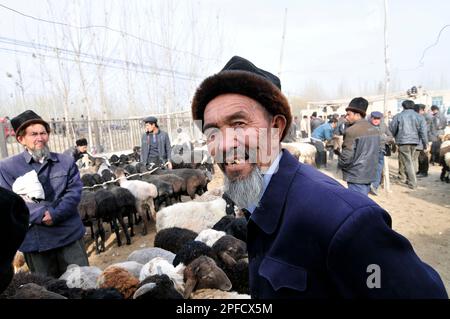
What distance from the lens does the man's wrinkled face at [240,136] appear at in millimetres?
1289

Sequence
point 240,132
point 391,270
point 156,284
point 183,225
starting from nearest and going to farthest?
1. point 391,270
2. point 240,132
3. point 156,284
4. point 183,225

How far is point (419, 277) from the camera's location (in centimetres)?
89

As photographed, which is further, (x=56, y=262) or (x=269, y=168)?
(x=56, y=262)

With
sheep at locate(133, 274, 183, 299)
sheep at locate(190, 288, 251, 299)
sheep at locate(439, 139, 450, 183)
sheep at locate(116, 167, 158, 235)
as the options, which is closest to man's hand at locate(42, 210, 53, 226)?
sheep at locate(133, 274, 183, 299)

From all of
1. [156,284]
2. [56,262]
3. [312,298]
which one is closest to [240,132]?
[312,298]

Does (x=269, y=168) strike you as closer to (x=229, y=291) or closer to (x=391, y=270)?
(x=391, y=270)

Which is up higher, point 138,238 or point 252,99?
point 252,99

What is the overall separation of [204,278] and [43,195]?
5.92ft

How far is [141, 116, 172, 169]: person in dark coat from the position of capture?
8609 mm

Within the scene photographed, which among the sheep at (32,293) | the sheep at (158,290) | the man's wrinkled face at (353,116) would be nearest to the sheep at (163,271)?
the sheep at (158,290)

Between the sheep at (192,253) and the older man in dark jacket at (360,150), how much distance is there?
3546 millimetres

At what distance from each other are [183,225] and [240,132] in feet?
14.4

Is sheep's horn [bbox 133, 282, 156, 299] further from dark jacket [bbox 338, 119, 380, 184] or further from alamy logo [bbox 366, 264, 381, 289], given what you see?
dark jacket [bbox 338, 119, 380, 184]

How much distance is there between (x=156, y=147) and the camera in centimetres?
874
